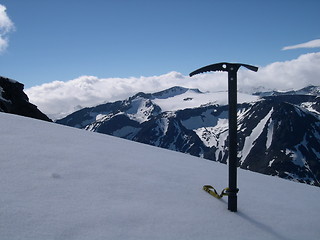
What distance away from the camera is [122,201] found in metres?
4.46

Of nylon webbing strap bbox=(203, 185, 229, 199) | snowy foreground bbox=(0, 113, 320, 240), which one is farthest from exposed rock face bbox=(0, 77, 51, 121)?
nylon webbing strap bbox=(203, 185, 229, 199)

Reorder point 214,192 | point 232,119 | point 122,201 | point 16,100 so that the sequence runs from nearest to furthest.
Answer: point 122,201 → point 232,119 → point 214,192 → point 16,100

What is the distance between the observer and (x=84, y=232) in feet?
11.2

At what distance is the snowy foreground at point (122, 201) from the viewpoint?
358 cm

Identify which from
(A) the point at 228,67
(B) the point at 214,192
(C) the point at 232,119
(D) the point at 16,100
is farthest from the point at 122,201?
(D) the point at 16,100

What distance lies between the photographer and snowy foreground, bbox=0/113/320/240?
141 inches

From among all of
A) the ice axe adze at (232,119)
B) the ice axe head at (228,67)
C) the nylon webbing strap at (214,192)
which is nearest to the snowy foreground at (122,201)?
the nylon webbing strap at (214,192)

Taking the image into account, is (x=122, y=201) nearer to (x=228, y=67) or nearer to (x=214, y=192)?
(x=214, y=192)

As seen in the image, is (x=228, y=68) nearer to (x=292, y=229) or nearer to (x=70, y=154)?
(x=292, y=229)

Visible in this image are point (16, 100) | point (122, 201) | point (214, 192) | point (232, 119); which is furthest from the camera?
point (16, 100)

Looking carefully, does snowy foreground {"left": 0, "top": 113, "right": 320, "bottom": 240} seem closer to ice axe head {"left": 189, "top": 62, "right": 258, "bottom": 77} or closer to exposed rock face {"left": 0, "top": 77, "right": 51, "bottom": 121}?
ice axe head {"left": 189, "top": 62, "right": 258, "bottom": 77}

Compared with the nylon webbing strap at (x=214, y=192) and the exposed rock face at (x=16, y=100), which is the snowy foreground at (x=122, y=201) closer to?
the nylon webbing strap at (x=214, y=192)

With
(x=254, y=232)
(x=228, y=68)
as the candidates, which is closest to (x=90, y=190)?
(x=254, y=232)

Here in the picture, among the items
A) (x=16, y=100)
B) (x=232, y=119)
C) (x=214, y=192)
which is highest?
(x=16, y=100)
